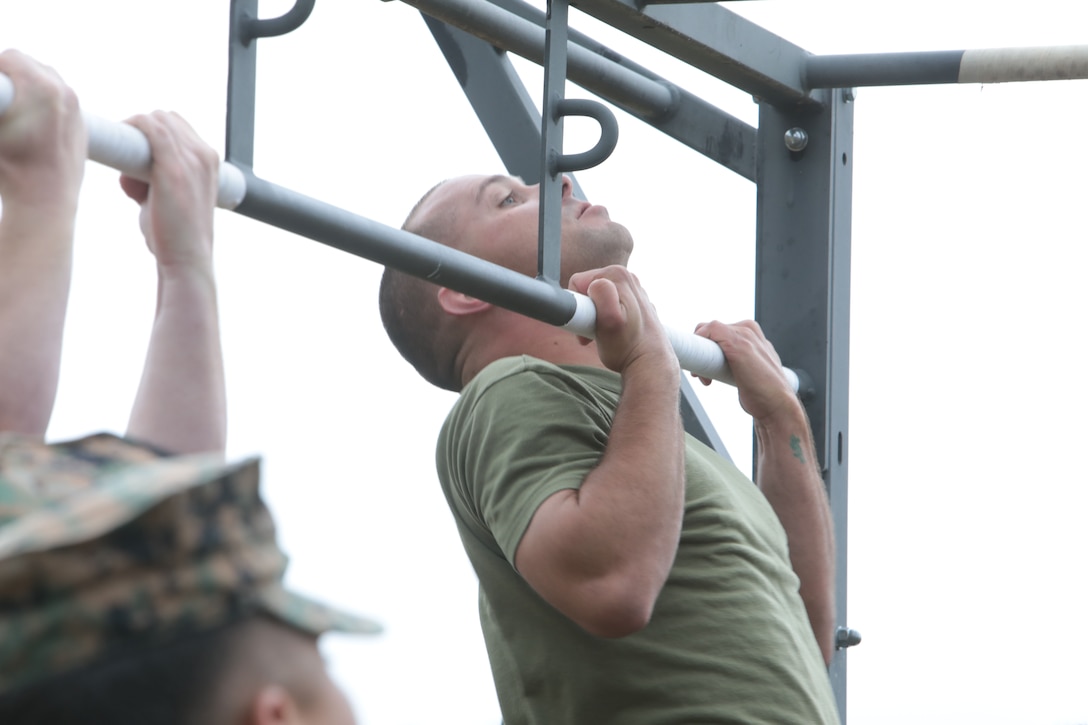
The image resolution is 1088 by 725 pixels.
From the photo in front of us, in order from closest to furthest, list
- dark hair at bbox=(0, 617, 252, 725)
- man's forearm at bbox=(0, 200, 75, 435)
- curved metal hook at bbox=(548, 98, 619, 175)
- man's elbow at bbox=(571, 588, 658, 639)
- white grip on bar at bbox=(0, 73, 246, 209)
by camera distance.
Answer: dark hair at bbox=(0, 617, 252, 725) → man's forearm at bbox=(0, 200, 75, 435) → white grip on bar at bbox=(0, 73, 246, 209) → man's elbow at bbox=(571, 588, 658, 639) → curved metal hook at bbox=(548, 98, 619, 175)

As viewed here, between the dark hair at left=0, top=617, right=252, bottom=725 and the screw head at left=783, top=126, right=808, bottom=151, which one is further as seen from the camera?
the screw head at left=783, top=126, right=808, bottom=151

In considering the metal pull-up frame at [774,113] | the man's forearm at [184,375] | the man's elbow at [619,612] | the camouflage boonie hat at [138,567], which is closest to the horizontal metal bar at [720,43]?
the metal pull-up frame at [774,113]

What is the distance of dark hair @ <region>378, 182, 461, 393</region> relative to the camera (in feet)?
6.97

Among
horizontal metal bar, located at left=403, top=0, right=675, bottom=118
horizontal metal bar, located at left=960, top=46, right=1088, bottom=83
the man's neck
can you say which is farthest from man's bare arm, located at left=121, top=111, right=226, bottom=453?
horizontal metal bar, located at left=960, top=46, right=1088, bottom=83

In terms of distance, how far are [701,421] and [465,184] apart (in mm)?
490

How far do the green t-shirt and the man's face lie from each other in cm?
28

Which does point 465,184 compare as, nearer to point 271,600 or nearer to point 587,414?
point 587,414

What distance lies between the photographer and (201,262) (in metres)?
1.15

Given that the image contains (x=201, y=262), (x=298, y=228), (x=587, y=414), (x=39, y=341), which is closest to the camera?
(x=39, y=341)

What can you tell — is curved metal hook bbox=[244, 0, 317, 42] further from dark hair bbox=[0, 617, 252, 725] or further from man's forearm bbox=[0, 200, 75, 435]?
dark hair bbox=[0, 617, 252, 725]

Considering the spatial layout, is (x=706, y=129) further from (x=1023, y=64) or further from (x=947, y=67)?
(x=1023, y=64)

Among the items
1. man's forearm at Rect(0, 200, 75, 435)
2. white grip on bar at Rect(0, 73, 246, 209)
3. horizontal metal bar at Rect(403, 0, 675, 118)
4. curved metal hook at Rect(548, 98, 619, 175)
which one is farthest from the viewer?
horizontal metal bar at Rect(403, 0, 675, 118)

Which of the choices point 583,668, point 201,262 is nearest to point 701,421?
point 583,668

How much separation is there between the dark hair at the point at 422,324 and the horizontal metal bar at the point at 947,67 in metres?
0.60
